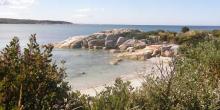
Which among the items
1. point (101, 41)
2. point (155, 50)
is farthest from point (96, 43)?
point (155, 50)

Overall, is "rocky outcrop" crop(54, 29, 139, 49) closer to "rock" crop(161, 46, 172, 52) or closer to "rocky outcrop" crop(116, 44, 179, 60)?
"rocky outcrop" crop(116, 44, 179, 60)

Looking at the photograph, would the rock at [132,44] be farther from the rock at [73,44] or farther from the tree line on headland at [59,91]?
the tree line on headland at [59,91]

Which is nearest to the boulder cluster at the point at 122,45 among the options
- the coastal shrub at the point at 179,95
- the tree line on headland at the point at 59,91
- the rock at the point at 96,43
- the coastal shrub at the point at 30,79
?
the rock at the point at 96,43

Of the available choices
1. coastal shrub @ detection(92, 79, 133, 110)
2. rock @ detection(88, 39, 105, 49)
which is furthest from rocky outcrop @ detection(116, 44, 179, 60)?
coastal shrub @ detection(92, 79, 133, 110)

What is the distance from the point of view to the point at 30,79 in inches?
216

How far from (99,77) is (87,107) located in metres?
20.6

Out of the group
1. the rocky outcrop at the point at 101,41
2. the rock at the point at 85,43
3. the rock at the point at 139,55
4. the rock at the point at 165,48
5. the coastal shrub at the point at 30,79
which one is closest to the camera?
the coastal shrub at the point at 30,79

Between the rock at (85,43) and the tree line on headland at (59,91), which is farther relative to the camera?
the rock at (85,43)

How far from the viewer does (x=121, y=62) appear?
36.3 metres

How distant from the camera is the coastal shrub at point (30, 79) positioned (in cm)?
532

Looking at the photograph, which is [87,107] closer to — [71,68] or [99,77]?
[99,77]

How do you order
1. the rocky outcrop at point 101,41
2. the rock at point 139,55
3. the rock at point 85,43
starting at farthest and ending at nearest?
the rock at point 85,43 → the rocky outcrop at point 101,41 → the rock at point 139,55

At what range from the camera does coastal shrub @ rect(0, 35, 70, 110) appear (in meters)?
5.32

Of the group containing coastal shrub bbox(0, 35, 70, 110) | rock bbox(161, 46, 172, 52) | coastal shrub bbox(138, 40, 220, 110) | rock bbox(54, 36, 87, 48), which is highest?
coastal shrub bbox(0, 35, 70, 110)
